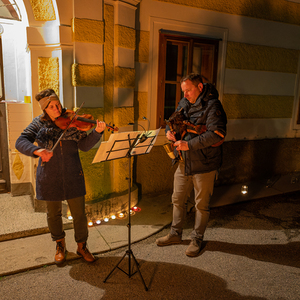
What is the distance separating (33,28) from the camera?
393 cm

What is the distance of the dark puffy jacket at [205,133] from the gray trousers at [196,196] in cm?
12

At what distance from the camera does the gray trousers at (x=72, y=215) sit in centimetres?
317

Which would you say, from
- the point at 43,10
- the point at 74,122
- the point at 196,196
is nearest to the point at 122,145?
the point at 74,122

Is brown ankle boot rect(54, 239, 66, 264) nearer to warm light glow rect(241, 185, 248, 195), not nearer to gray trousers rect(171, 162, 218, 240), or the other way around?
gray trousers rect(171, 162, 218, 240)

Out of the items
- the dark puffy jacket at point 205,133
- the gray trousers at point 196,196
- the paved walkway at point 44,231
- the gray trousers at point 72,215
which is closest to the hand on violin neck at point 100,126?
the gray trousers at point 72,215

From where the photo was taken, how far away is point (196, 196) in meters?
3.54

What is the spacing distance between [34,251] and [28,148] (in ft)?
4.62

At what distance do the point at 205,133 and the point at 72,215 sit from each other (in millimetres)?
1710

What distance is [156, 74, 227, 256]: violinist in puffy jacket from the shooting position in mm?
3271

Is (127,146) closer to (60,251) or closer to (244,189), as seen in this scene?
(60,251)

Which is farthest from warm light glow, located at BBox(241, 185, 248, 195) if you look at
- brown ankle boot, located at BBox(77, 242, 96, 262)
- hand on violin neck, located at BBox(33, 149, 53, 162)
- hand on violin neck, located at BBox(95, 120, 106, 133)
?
hand on violin neck, located at BBox(33, 149, 53, 162)

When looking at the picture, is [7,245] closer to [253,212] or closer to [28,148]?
[28,148]

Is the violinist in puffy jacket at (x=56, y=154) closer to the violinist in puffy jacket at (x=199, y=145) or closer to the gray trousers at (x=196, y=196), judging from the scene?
the violinist in puffy jacket at (x=199, y=145)

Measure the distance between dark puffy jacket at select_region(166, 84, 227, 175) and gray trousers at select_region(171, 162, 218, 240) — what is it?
116 millimetres
